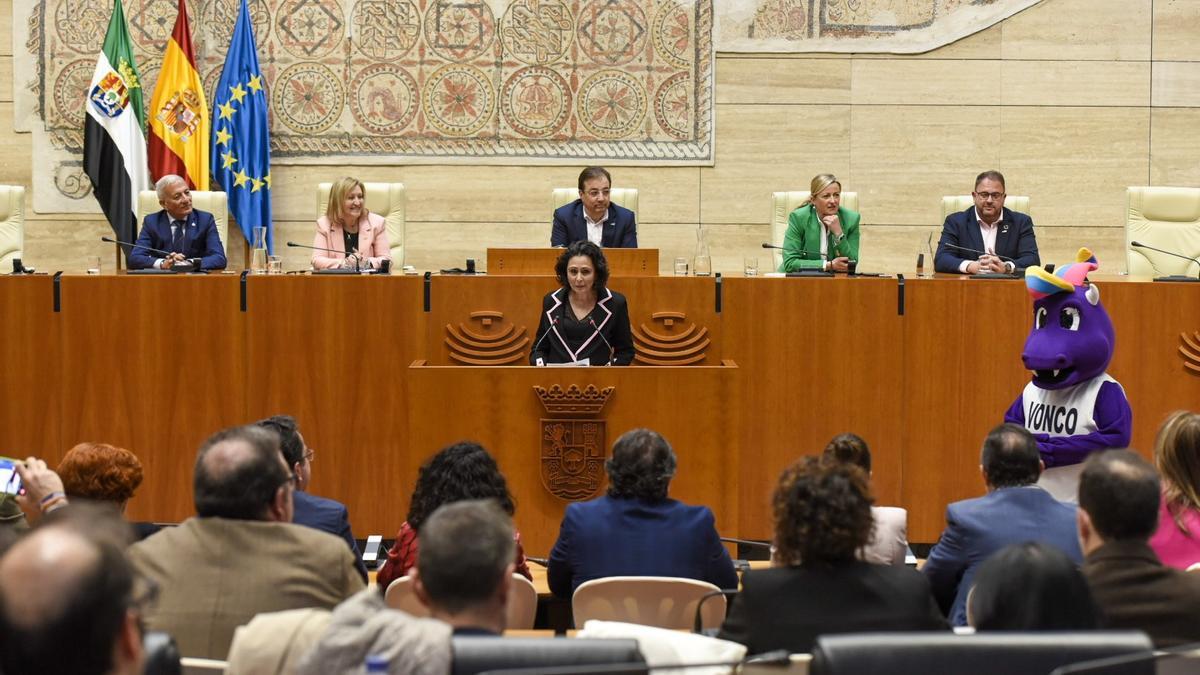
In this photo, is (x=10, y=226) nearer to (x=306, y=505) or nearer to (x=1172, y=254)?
(x=306, y=505)

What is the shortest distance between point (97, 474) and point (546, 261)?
320 centimetres

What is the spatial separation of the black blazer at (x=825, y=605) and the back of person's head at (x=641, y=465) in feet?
3.21

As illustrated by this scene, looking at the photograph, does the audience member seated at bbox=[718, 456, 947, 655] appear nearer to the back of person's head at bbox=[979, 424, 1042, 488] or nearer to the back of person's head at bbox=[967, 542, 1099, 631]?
the back of person's head at bbox=[967, 542, 1099, 631]

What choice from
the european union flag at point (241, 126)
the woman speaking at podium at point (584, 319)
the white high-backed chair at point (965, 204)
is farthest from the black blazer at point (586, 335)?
the european union flag at point (241, 126)

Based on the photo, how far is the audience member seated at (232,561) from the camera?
2.69 m

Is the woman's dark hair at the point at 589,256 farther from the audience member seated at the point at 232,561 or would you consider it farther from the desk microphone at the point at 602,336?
the audience member seated at the point at 232,561

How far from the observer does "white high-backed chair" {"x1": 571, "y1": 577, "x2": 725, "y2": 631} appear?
3.25m

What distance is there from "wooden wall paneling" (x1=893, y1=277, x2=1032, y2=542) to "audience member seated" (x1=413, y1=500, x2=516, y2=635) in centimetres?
415

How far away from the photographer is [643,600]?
3283 mm

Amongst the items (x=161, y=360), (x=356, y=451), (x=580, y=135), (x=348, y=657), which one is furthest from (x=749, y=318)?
(x=348, y=657)

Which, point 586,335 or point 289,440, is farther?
point 586,335

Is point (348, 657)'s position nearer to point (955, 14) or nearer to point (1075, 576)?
point (1075, 576)

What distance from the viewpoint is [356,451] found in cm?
614

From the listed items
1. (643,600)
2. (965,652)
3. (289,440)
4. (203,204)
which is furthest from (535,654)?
(203,204)
